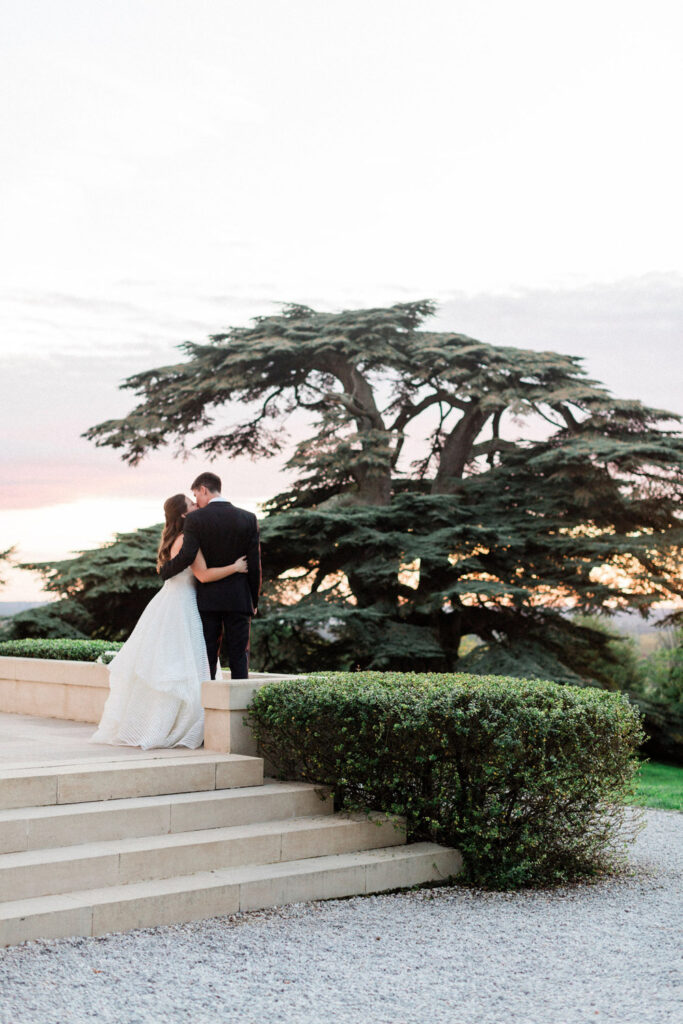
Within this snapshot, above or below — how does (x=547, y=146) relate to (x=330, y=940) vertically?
above

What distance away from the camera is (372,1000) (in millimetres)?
3996

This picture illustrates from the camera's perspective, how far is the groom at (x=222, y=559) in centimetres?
Answer: 702

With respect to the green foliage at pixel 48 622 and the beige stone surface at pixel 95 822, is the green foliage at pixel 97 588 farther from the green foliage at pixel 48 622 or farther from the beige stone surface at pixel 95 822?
the beige stone surface at pixel 95 822

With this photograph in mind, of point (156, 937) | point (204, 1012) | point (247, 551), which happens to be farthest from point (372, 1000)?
point (247, 551)

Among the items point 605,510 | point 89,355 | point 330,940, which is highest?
point 89,355

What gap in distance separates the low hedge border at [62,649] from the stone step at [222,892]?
5361 millimetres

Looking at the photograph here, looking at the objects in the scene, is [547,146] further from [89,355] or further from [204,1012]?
[204,1012]

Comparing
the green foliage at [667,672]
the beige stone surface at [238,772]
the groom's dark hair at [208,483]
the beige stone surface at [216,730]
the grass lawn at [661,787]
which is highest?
the groom's dark hair at [208,483]

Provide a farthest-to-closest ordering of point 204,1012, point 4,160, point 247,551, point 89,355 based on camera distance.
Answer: point 89,355 < point 4,160 < point 247,551 < point 204,1012

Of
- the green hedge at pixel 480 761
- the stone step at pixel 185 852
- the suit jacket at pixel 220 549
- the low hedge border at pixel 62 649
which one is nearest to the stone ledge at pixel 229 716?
the green hedge at pixel 480 761

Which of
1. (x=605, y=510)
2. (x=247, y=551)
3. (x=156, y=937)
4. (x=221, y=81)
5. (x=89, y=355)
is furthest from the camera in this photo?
(x=605, y=510)

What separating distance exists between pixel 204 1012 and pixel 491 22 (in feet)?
42.5

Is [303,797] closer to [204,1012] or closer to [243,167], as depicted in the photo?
[204,1012]

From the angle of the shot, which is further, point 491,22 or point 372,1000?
point 491,22
